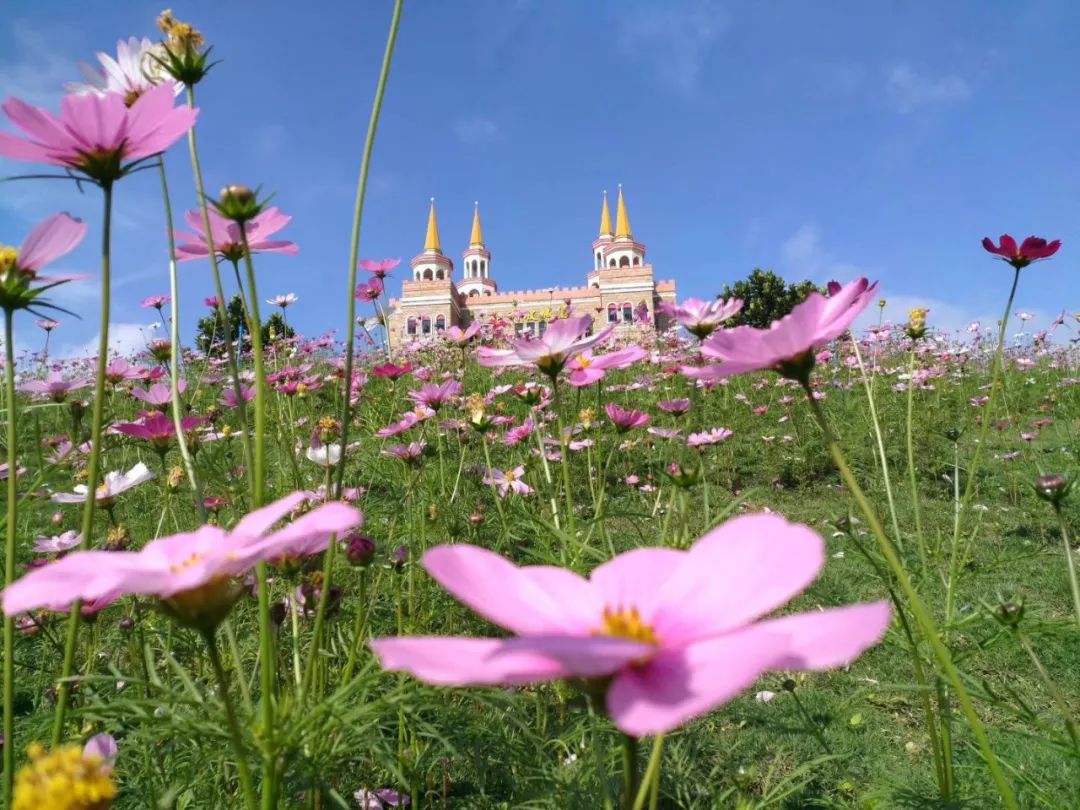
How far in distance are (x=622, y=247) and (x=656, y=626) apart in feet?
104

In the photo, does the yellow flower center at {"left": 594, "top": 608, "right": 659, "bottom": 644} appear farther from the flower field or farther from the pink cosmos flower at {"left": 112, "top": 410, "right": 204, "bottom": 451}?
the pink cosmos flower at {"left": 112, "top": 410, "right": 204, "bottom": 451}

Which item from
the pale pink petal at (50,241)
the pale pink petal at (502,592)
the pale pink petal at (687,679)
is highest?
the pale pink petal at (50,241)

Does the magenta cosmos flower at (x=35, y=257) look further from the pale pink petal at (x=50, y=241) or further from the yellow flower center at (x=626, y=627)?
the yellow flower center at (x=626, y=627)

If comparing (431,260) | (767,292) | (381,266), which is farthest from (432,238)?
(381,266)

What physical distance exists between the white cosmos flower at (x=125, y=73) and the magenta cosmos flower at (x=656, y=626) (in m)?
0.64

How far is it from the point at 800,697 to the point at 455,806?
739 millimetres

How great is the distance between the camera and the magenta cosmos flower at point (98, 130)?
16.1 inches

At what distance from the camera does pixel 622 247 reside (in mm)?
30703

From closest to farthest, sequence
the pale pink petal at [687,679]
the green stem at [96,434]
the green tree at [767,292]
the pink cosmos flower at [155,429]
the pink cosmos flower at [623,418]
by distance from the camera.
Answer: the pale pink petal at [687,679] < the green stem at [96,434] < the pink cosmos flower at [155,429] < the pink cosmos flower at [623,418] < the green tree at [767,292]

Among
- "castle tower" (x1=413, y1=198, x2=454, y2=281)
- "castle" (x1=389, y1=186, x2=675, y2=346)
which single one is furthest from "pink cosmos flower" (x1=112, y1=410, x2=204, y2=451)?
A: "castle tower" (x1=413, y1=198, x2=454, y2=281)

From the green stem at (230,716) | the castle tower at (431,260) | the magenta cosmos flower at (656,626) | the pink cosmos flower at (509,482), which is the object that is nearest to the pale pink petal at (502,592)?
the magenta cosmos flower at (656,626)

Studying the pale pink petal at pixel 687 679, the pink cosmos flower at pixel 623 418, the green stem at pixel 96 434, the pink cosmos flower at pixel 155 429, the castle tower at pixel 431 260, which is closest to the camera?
the pale pink petal at pixel 687 679

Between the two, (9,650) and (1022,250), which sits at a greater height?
(1022,250)

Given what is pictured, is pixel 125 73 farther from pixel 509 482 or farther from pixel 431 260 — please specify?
pixel 431 260
